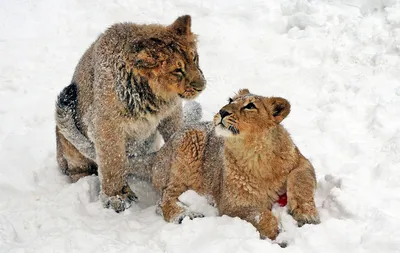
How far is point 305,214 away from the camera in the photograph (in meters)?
5.73

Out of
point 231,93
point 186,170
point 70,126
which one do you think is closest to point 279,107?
point 186,170

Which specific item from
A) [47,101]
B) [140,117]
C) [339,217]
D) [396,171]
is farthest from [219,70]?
[339,217]

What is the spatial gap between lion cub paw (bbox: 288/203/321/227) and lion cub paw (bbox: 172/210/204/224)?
44.4 inches

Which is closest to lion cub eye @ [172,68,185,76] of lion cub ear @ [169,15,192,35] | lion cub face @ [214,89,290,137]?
lion cub ear @ [169,15,192,35]

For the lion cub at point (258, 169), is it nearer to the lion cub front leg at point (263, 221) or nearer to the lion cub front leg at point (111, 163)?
the lion cub front leg at point (263, 221)

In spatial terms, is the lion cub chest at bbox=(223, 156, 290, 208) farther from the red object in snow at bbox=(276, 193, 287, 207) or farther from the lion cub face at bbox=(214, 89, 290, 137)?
the lion cub face at bbox=(214, 89, 290, 137)

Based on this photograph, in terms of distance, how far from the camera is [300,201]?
5.86 meters

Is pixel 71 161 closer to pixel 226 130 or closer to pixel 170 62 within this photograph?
pixel 170 62

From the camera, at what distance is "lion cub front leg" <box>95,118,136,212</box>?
699 centimetres

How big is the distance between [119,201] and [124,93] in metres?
1.36

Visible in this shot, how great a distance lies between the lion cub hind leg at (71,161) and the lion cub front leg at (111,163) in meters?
0.71

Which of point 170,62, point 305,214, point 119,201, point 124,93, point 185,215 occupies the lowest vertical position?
point 119,201

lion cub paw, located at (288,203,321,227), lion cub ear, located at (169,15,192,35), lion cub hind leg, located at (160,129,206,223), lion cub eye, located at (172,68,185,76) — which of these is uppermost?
lion cub ear, located at (169,15,192,35)

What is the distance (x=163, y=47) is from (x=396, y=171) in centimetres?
320
